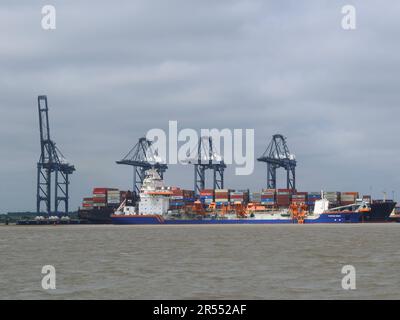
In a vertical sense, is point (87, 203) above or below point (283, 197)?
below

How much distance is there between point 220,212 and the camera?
155125 millimetres

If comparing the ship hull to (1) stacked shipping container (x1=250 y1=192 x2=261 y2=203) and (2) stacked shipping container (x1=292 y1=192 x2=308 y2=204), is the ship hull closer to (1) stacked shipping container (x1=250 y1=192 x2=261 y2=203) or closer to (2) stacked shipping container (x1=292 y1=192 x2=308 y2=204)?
(2) stacked shipping container (x1=292 y1=192 x2=308 y2=204)

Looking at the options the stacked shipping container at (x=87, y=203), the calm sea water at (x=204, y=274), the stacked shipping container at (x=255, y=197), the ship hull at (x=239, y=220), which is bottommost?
the ship hull at (x=239, y=220)

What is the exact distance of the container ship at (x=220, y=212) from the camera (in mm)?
148500

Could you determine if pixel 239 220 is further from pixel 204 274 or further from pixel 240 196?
pixel 204 274

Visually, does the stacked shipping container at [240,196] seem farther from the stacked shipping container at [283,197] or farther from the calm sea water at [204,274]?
the calm sea water at [204,274]

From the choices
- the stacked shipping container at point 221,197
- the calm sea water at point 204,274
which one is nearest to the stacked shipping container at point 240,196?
the stacked shipping container at point 221,197

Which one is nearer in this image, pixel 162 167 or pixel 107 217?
pixel 107 217

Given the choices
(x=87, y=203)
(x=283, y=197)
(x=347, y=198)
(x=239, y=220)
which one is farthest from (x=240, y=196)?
(x=87, y=203)

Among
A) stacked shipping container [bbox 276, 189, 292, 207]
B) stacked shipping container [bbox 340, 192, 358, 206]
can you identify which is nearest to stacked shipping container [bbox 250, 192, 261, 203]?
stacked shipping container [bbox 276, 189, 292, 207]

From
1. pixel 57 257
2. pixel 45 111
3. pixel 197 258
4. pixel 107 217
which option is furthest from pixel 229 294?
pixel 45 111

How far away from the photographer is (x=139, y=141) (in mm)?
176125
